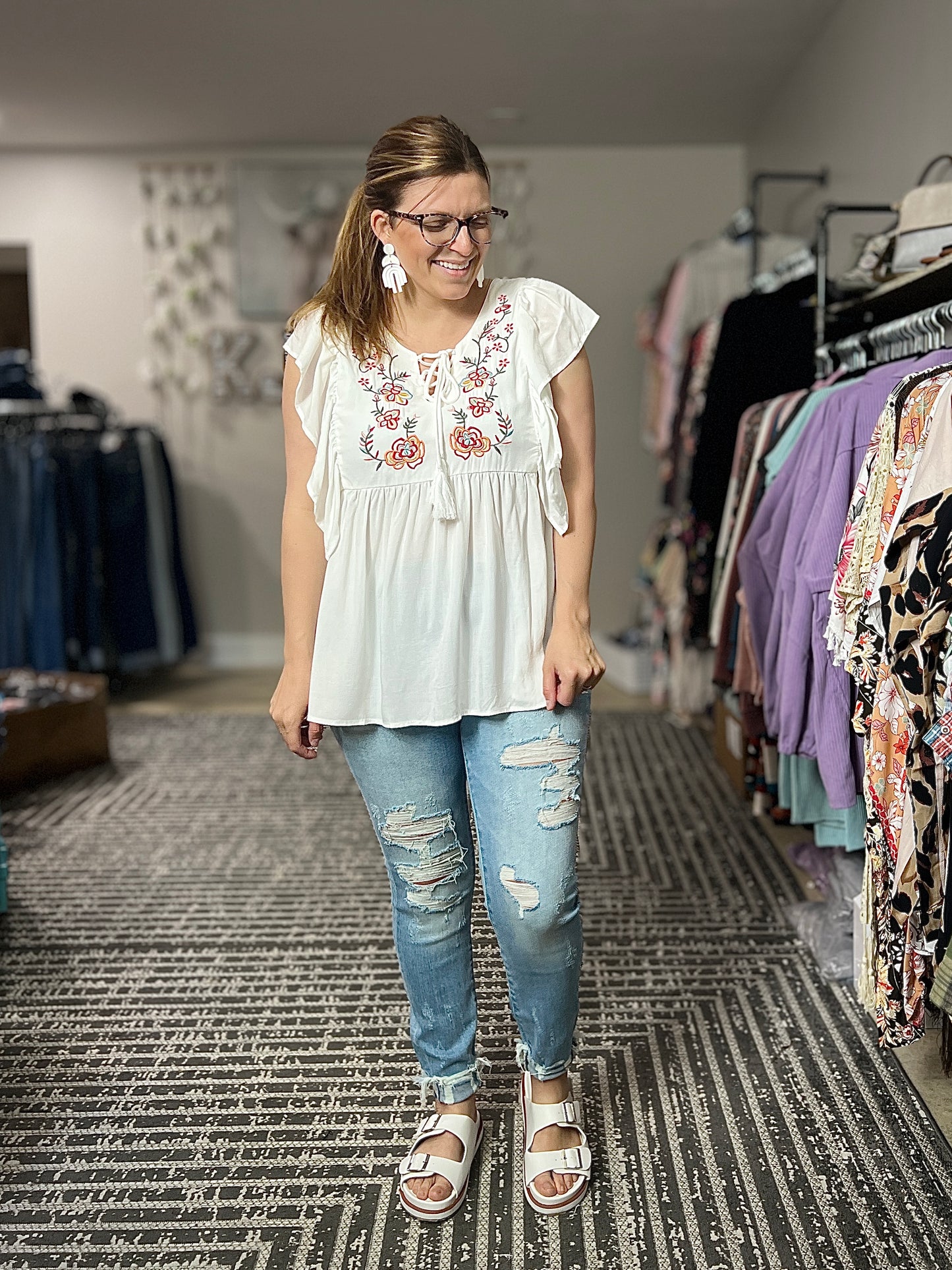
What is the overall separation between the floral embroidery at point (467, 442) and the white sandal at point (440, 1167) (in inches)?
32.6

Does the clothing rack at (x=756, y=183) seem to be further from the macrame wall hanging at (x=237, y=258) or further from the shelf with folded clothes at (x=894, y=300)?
the macrame wall hanging at (x=237, y=258)

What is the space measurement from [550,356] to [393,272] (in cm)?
19

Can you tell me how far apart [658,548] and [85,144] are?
3.00 metres

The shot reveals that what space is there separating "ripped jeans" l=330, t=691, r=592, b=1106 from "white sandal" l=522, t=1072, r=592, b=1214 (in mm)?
50

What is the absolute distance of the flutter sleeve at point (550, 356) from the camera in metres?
1.18

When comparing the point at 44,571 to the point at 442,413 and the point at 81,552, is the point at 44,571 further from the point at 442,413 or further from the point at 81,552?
the point at 442,413

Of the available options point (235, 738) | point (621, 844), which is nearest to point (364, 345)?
point (621, 844)

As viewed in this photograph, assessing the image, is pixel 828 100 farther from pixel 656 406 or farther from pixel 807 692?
pixel 807 692

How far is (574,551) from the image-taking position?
123 cm

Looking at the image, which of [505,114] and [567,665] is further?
[505,114]

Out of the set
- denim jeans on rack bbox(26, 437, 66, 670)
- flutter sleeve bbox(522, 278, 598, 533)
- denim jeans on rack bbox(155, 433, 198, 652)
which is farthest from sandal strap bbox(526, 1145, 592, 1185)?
denim jeans on rack bbox(155, 433, 198, 652)

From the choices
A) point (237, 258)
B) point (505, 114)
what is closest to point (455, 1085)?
point (505, 114)

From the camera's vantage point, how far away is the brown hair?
1137mm

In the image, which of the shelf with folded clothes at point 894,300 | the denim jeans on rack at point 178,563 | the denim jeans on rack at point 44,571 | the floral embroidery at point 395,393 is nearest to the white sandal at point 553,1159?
the floral embroidery at point 395,393
